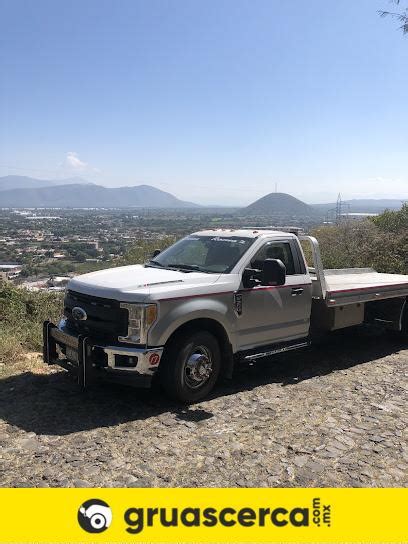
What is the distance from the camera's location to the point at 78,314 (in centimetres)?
529

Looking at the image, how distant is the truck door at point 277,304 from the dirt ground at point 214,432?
0.61 meters

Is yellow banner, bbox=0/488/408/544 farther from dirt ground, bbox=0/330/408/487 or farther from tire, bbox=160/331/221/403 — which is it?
tire, bbox=160/331/221/403

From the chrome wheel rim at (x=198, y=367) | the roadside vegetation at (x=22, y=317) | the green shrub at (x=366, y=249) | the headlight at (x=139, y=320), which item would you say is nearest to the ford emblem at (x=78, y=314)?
the headlight at (x=139, y=320)

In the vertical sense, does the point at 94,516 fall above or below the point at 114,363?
below

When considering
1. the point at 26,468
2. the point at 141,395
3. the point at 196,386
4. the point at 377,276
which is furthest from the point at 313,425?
the point at 377,276

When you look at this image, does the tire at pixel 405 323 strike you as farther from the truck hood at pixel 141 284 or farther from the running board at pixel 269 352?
the truck hood at pixel 141 284

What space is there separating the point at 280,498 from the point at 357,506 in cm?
55

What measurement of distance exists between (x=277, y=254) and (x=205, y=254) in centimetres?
96

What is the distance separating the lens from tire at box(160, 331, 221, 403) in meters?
5.04

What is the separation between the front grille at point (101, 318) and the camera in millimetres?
4914

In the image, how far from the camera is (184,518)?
3.31m

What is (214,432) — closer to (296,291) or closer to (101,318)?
(101,318)

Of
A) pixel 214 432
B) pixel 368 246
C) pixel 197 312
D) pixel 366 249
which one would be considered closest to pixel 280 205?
pixel 368 246

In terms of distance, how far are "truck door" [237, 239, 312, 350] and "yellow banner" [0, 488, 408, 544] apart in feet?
7.61
